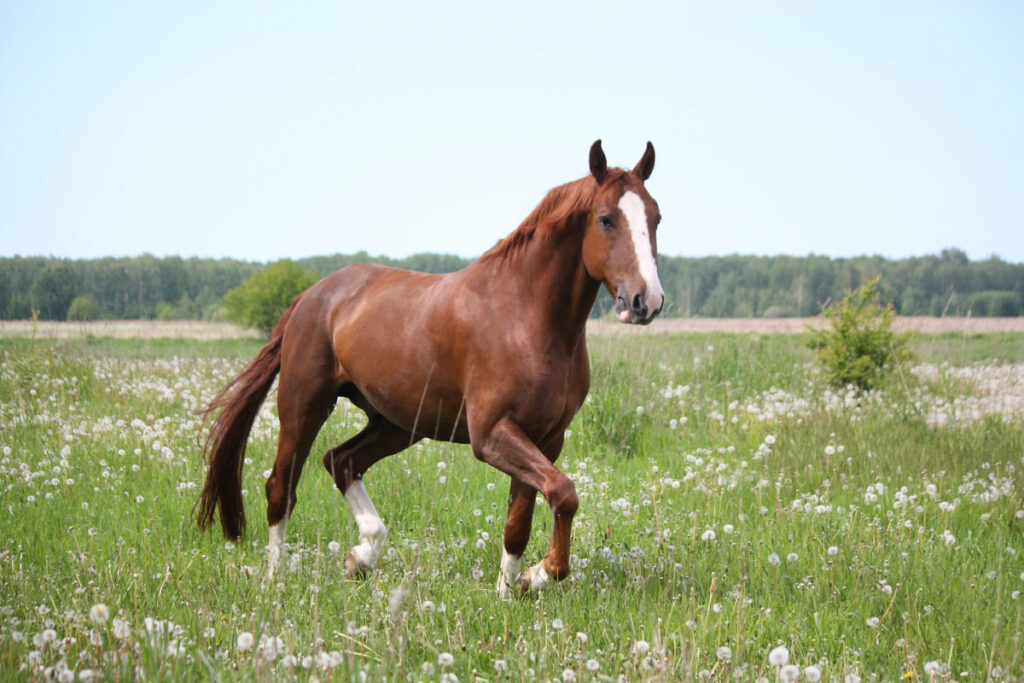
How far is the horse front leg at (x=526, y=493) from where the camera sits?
3447 millimetres

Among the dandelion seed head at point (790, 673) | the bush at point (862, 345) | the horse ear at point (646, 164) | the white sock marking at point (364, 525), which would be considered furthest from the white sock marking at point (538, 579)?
the bush at point (862, 345)

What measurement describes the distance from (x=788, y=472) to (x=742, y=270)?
4593cm

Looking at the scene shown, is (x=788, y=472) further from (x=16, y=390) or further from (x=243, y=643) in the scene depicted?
(x=16, y=390)

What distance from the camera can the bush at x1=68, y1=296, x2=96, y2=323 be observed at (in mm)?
12547

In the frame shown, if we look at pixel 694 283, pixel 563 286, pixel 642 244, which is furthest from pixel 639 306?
pixel 694 283

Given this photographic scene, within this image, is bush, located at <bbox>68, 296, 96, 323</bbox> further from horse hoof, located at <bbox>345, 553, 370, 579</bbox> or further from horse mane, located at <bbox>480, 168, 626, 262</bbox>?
horse mane, located at <bbox>480, 168, 626, 262</bbox>

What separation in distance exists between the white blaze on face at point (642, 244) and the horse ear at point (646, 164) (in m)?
0.35

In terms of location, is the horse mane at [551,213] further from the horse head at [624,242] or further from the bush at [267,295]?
the bush at [267,295]

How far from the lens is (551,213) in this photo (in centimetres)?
397

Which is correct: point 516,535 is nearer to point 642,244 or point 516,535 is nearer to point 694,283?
point 642,244

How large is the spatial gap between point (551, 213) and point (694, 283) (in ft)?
53.7

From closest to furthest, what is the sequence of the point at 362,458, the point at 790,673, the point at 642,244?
the point at 790,673 → the point at 642,244 → the point at 362,458

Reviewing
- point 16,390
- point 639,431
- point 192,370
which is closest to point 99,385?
point 16,390

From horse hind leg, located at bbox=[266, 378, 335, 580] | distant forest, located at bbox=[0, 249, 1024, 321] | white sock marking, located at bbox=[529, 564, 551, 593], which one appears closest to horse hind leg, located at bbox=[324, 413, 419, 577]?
horse hind leg, located at bbox=[266, 378, 335, 580]
